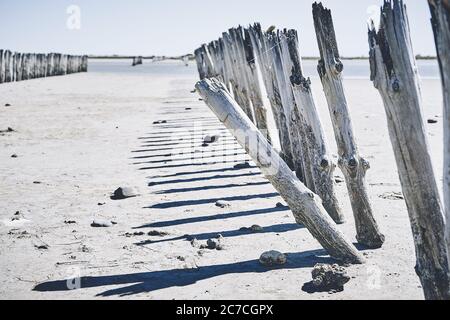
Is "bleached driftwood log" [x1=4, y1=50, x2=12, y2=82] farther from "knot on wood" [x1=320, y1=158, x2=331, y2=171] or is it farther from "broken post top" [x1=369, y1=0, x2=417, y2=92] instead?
"broken post top" [x1=369, y1=0, x2=417, y2=92]

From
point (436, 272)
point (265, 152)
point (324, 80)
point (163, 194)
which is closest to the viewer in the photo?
point (436, 272)

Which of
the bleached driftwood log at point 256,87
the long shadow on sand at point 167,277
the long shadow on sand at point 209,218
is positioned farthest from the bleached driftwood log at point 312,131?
the bleached driftwood log at point 256,87

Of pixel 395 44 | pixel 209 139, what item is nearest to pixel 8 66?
pixel 209 139

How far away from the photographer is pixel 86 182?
632 centimetres

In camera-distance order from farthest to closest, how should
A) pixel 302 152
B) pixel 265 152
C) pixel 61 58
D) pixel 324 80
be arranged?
pixel 61 58
pixel 302 152
pixel 324 80
pixel 265 152

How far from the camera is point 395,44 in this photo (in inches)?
92.8

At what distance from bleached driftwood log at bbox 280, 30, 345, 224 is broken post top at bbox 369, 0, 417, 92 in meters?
2.02

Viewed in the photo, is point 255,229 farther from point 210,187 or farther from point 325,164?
point 210,187

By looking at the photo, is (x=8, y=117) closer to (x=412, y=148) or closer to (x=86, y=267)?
(x=86, y=267)

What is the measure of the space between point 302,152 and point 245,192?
1.38m

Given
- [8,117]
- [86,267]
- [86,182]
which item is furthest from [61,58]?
[86,267]

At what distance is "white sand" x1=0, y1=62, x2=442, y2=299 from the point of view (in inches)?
127

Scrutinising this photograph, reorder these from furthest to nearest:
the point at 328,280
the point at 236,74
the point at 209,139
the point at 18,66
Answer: the point at 18,66 → the point at 236,74 → the point at 209,139 → the point at 328,280

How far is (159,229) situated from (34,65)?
123ft
